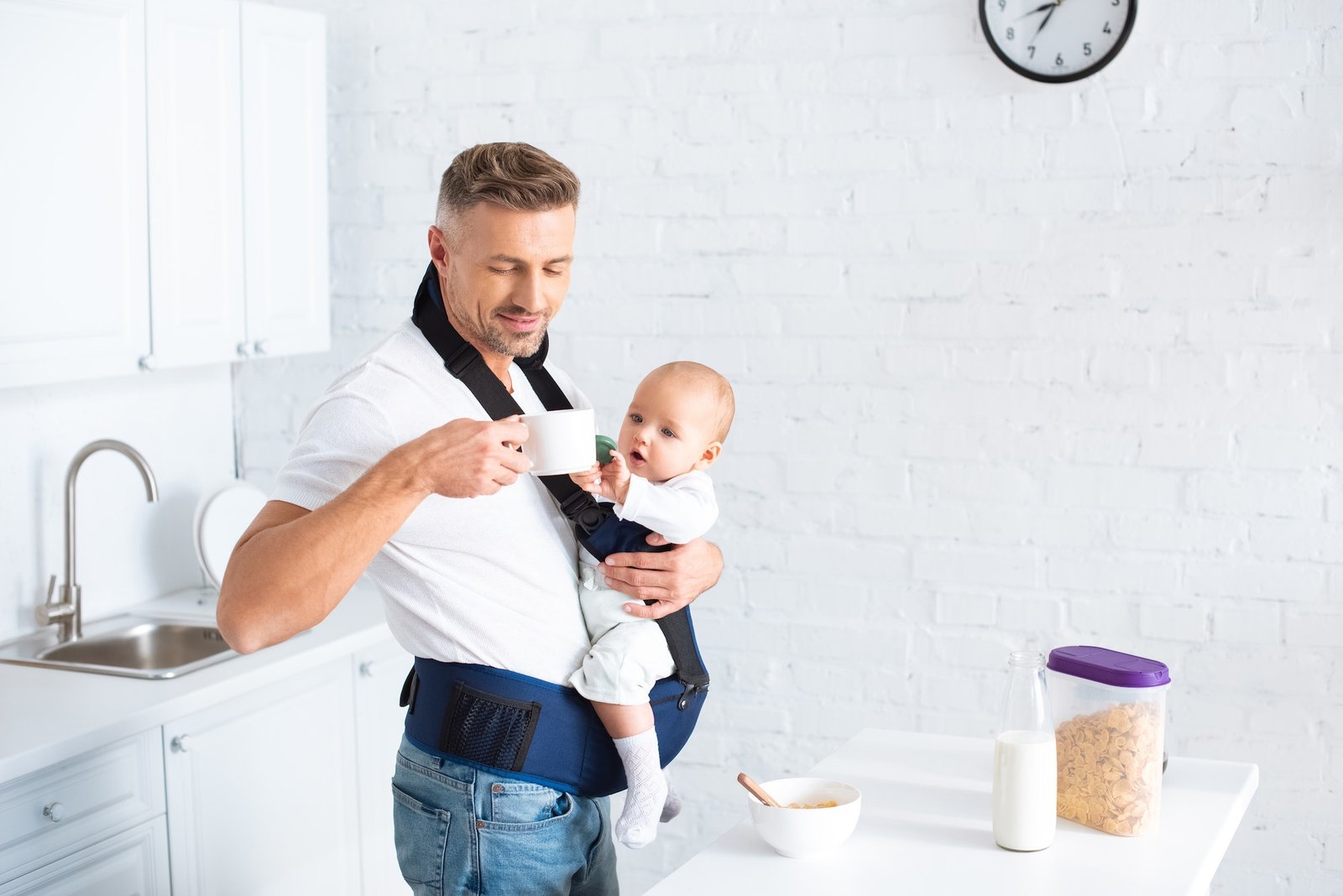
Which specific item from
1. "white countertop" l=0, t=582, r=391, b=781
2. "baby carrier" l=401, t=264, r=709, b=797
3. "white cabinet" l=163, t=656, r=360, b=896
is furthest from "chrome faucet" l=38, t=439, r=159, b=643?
"baby carrier" l=401, t=264, r=709, b=797

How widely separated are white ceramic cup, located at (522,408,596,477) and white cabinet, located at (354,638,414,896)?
4.84 ft

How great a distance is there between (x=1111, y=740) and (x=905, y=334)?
4.28ft

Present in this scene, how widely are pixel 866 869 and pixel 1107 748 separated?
1.14 ft

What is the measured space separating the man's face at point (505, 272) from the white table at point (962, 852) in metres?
0.71

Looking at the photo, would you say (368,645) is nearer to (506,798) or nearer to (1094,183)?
(506,798)

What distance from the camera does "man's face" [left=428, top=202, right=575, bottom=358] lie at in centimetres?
167

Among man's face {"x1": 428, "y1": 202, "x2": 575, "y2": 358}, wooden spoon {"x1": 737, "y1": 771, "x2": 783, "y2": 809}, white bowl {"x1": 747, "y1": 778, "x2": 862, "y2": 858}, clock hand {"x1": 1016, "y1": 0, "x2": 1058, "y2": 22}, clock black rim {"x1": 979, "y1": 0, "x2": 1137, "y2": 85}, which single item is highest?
clock hand {"x1": 1016, "y1": 0, "x2": 1058, "y2": 22}

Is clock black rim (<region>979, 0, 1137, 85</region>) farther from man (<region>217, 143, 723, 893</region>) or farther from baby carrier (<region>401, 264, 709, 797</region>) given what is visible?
baby carrier (<region>401, 264, 709, 797</region>)

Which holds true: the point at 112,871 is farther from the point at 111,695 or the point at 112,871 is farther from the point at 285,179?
the point at 285,179

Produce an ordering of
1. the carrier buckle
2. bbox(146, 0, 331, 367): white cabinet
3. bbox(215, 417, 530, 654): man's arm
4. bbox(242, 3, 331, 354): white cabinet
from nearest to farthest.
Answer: bbox(215, 417, 530, 654): man's arm
the carrier buckle
bbox(146, 0, 331, 367): white cabinet
bbox(242, 3, 331, 354): white cabinet

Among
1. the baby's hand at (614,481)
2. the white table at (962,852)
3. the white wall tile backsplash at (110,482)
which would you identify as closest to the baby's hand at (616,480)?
the baby's hand at (614,481)

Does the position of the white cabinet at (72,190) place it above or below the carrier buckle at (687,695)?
above

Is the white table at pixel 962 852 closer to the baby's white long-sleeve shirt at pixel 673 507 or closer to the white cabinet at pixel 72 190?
the baby's white long-sleeve shirt at pixel 673 507

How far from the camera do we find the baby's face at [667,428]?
1891 mm
